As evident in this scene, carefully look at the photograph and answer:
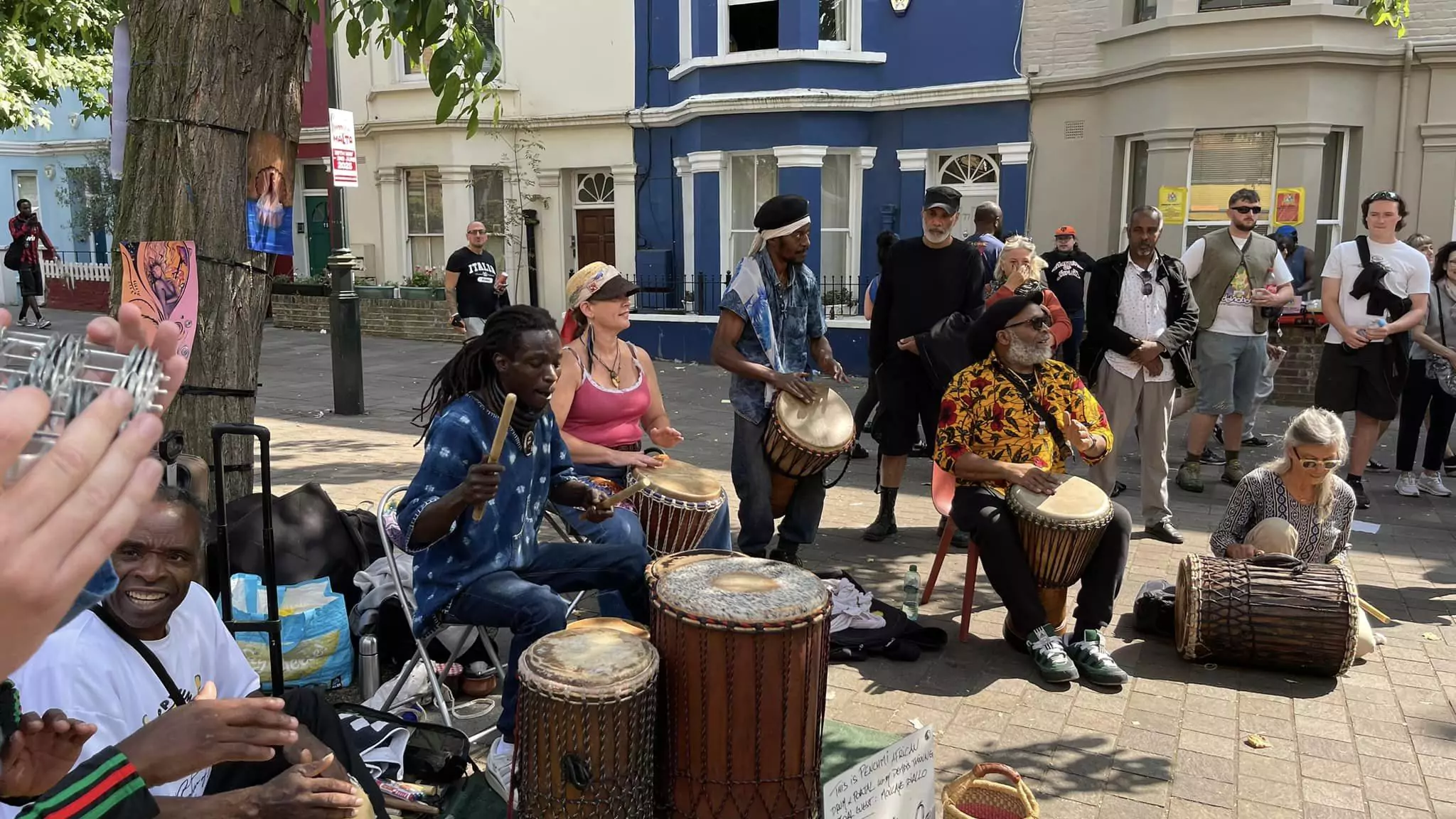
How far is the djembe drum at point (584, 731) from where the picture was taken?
2.73 m

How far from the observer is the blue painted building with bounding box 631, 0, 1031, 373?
551 inches

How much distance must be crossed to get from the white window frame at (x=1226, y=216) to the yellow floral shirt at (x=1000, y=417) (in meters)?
8.35

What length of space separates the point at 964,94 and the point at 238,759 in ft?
44.8

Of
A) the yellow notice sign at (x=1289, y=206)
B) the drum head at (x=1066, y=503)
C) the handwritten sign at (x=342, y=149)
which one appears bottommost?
the drum head at (x=1066, y=503)

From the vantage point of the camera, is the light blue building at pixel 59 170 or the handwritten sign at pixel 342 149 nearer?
the handwritten sign at pixel 342 149

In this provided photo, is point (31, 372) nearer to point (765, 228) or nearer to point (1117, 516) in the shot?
point (1117, 516)

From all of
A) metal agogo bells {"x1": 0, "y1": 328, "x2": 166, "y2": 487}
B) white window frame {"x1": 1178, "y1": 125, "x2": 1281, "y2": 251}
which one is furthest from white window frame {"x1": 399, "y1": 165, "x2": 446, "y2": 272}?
metal agogo bells {"x1": 0, "y1": 328, "x2": 166, "y2": 487}

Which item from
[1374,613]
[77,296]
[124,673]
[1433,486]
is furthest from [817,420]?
[77,296]

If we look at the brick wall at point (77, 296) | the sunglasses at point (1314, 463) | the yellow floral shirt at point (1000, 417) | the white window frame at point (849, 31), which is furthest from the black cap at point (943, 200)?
the brick wall at point (77, 296)

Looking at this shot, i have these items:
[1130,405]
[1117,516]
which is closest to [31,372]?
[1117,516]

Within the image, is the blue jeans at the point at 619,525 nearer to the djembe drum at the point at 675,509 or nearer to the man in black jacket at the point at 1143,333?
the djembe drum at the point at 675,509

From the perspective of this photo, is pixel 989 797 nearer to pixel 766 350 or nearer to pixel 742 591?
pixel 742 591

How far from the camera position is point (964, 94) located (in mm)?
14039

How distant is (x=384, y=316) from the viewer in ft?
59.3
